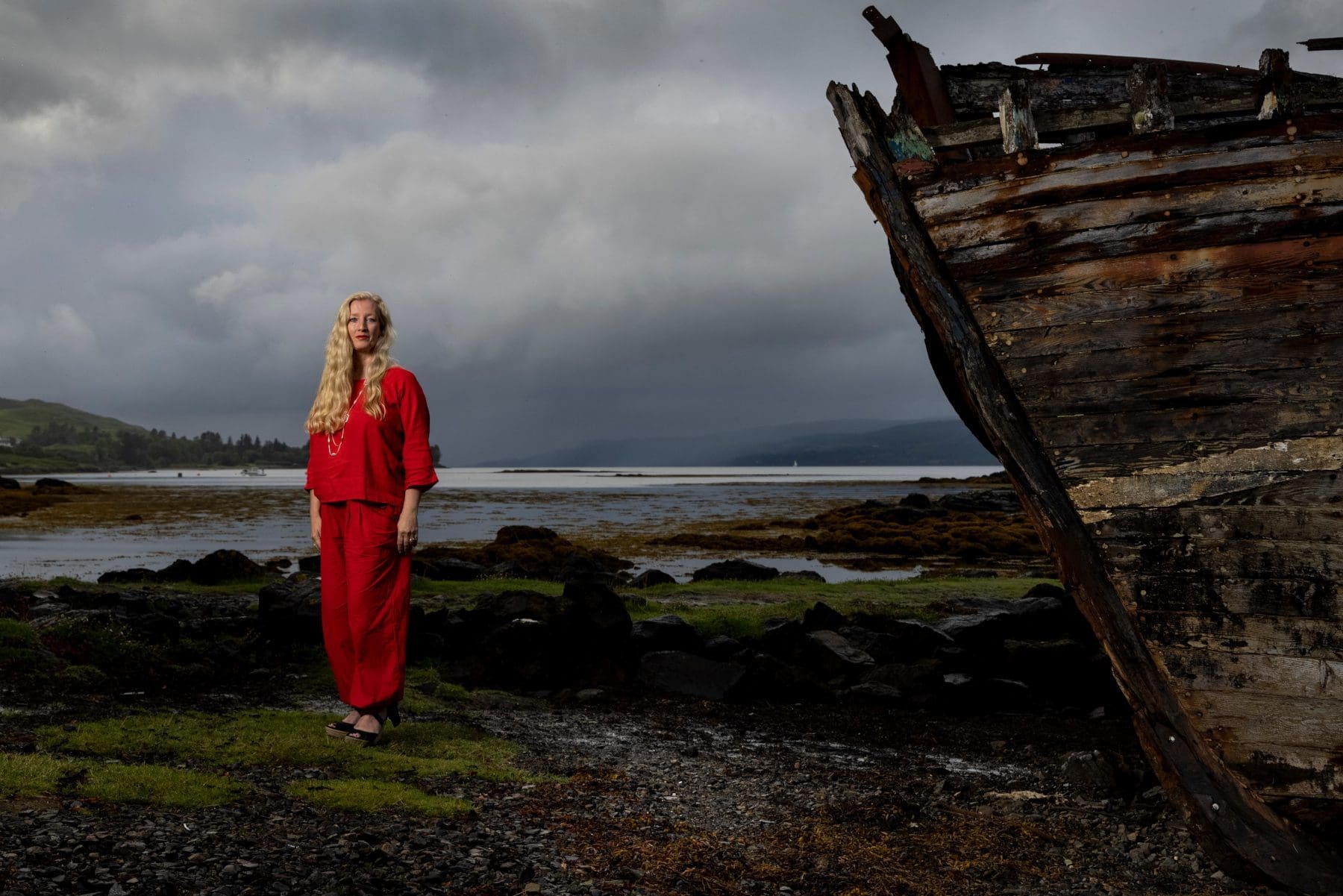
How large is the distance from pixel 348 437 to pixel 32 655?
4952 mm

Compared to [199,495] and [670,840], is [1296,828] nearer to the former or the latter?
[670,840]

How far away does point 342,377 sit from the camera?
7.12 meters

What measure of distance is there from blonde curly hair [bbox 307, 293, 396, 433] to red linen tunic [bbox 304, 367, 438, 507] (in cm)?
6

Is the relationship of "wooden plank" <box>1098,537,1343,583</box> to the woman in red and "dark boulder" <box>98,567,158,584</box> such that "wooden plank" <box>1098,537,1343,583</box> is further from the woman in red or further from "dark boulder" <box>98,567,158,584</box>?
"dark boulder" <box>98,567,158,584</box>

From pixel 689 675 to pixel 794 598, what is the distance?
698cm

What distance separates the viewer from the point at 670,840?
5836 millimetres

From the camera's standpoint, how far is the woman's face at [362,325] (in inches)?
281

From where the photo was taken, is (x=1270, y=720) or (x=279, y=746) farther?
(x=279, y=746)

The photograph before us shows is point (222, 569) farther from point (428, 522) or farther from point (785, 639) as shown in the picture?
point (428, 522)

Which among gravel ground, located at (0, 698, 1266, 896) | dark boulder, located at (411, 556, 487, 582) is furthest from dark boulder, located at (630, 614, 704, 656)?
dark boulder, located at (411, 556, 487, 582)

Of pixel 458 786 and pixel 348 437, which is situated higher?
pixel 348 437

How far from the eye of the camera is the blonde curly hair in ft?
23.2

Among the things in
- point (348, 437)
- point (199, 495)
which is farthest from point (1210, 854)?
point (199, 495)

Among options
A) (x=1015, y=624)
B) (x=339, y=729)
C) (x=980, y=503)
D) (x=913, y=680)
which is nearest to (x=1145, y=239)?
(x=339, y=729)
